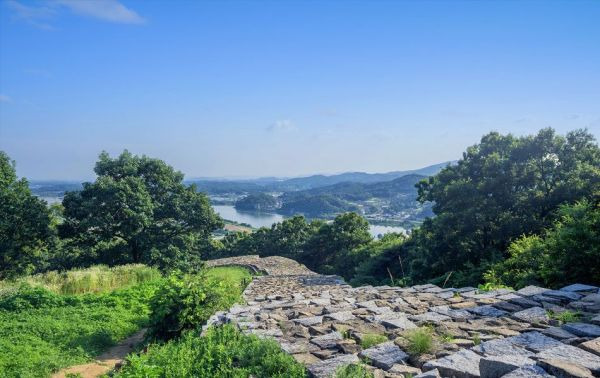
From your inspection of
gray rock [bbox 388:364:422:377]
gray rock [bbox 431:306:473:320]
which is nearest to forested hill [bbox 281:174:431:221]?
gray rock [bbox 431:306:473:320]

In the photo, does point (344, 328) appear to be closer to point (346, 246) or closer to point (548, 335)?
point (548, 335)

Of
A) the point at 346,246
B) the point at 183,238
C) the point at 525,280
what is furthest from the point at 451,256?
the point at 346,246

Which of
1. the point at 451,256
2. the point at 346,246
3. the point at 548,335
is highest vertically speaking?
the point at 548,335

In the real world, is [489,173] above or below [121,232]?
above

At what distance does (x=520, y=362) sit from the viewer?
137 inches

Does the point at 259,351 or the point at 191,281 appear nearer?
the point at 259,351

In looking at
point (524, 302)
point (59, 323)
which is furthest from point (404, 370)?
point (59, 323)

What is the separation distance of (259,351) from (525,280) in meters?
6.10

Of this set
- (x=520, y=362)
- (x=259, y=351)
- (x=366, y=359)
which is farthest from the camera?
(x=259, y=351)

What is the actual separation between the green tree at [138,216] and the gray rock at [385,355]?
1620 cm

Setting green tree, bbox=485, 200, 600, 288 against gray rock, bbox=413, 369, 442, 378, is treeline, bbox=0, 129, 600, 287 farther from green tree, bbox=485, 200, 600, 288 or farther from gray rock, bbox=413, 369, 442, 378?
gray rock, bbox=413, 369, 442, 378

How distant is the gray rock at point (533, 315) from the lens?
5.14 metres

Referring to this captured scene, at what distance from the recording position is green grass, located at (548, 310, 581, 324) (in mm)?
4910

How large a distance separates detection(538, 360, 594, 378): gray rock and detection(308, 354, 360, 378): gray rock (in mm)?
1812
